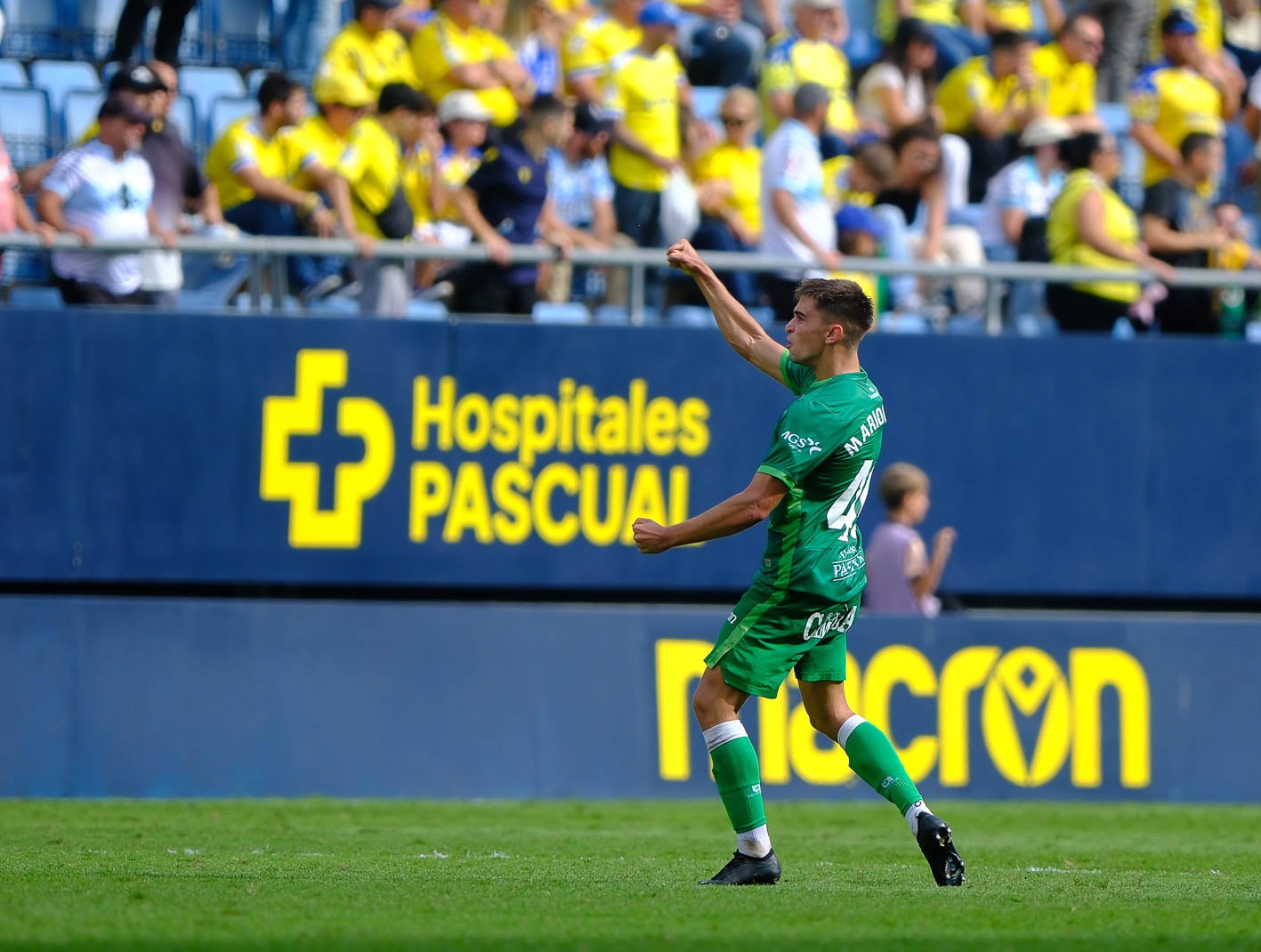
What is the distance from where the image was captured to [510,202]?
459 inches

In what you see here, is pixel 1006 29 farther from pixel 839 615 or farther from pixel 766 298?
pixel 839 615

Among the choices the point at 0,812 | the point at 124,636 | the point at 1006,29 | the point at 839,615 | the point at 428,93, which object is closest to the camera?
the point at 839,615

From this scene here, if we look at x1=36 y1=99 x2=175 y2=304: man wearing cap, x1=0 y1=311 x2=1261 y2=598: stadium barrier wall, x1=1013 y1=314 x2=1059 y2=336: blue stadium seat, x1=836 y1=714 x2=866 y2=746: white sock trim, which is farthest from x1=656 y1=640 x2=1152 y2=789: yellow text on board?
x1=836 y1=714 x2=866 y2=746: white sock trim

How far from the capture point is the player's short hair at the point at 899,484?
11242 millimetres

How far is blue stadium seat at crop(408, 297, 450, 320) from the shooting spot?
38.3ft

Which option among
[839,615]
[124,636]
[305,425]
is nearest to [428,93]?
[305,425]

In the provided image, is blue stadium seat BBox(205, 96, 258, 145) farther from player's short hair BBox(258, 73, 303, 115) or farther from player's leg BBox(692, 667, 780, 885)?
player's leg BBox(692, 667, 780, 885)

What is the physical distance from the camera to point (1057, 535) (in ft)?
40.1

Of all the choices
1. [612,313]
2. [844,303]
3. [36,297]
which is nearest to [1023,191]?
[612,313]

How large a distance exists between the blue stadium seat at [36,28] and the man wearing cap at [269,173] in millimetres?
2232

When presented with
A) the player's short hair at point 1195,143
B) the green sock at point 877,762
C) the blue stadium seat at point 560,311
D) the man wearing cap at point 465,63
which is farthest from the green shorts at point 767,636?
the player's short hair at point 1195,143

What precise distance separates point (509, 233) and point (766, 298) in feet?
5.17

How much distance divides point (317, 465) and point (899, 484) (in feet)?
11.0

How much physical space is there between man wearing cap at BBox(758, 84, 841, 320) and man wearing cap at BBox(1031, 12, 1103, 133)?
3171mm
